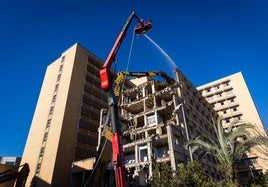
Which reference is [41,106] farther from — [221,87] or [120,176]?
[221,87]

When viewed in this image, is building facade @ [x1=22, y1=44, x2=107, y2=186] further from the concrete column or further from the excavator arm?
the concrete column

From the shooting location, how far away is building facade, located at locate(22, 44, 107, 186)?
40.9 m

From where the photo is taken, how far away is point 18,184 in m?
24.1

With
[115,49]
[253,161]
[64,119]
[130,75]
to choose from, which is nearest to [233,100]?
[253,161]

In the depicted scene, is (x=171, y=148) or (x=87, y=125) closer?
(x=171, y=148)

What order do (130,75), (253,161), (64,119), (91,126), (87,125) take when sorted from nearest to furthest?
1. (130,75)
2. (64,119)
3. (87,125)
4. (91,126)
5. (253,161)

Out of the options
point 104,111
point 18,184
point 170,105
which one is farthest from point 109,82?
point 104,111

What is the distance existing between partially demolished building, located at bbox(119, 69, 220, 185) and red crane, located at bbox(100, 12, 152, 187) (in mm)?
15835

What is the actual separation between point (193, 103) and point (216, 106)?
2568 centimetres

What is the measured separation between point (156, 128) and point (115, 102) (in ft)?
76.3

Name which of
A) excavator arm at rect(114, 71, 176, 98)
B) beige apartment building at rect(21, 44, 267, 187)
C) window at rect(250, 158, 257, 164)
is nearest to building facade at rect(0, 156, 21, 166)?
beige apartment building at rect(21, 44, 267, 187)

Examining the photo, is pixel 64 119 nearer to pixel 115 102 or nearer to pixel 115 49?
pixel 115 49

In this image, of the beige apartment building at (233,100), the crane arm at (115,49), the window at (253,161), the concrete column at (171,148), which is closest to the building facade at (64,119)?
the concrete column at (171,148)

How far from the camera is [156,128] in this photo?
4138 cm
